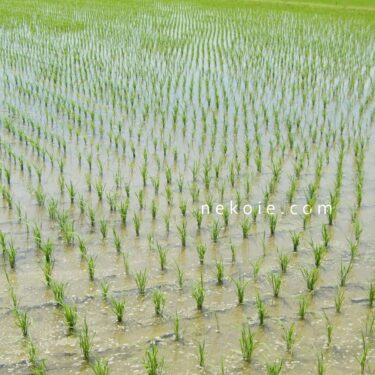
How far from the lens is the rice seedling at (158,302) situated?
2.90 meters

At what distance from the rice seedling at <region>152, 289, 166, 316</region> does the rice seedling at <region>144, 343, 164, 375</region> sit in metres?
0.34

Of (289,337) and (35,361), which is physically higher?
(289,337)

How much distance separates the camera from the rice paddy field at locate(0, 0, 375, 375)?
272 centimetres

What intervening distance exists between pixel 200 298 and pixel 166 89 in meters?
4.79

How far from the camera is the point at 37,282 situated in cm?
322

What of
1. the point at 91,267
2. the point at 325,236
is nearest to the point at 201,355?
the point at 91,267

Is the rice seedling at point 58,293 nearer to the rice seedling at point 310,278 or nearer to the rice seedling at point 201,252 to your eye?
the rice seedling at point 201,252

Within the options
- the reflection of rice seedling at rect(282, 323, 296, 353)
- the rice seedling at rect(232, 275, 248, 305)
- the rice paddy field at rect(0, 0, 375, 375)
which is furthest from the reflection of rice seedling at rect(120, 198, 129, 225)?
the reflection of rice seedling at rect(282, 323, 296, 353)

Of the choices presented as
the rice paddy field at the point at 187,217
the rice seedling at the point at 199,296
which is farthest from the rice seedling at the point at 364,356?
the rice seedling at the point at 199,296

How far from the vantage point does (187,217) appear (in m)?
4.00

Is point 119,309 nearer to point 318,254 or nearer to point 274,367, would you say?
point 274,367

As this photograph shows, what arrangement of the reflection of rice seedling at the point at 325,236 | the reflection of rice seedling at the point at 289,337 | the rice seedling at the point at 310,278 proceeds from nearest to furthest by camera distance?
the reflection of rice seedling at the point at 289,337 < the rice seedling at the point at 310,278 < the reflection of rice seedling at the point at 325,236

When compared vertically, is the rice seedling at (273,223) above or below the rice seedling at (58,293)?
above

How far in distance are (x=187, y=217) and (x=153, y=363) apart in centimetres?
163
